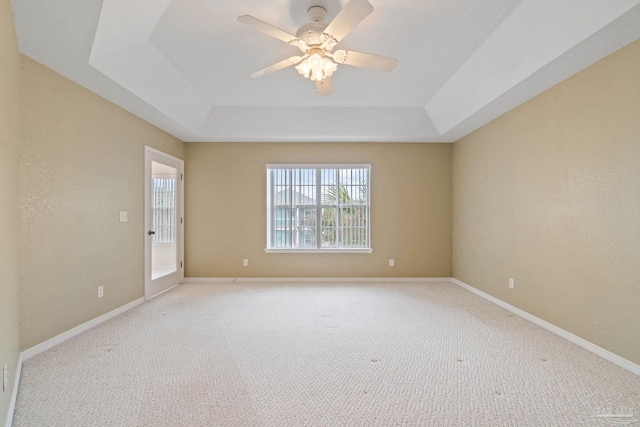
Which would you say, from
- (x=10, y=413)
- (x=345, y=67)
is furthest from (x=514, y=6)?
(x=10, y=413)

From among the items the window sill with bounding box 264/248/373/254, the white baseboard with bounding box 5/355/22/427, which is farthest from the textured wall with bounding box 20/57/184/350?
the window sill with bounding box 264/248/373/254

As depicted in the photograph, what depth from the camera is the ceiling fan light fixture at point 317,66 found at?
2.41 m

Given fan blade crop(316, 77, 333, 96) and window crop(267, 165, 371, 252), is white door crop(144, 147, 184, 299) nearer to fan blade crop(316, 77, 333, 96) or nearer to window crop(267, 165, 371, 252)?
window crop(267, 165, 371, 252)

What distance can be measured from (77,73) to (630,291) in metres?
4.95

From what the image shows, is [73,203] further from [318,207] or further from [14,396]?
[318,207]

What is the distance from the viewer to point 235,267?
17.1 feet

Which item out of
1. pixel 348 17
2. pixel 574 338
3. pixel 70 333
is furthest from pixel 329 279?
pixel 348 17

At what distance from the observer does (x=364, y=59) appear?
2.51 meters

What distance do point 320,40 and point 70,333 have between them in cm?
343

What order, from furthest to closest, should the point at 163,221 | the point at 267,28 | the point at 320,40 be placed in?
the point at 163,221 → the point at 320,40 → the point at 267,28

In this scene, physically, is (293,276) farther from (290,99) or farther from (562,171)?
(562,171)

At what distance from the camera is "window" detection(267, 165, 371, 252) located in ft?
17.4

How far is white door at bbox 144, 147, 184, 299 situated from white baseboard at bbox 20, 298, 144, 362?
50cm

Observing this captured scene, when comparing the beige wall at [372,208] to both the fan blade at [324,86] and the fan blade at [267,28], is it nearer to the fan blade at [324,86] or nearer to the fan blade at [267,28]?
the fan blade at [324,86]
